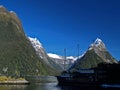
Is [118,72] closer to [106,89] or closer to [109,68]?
[109,68]

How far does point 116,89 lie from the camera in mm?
160125

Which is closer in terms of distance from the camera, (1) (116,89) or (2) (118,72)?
(1) (116,89)

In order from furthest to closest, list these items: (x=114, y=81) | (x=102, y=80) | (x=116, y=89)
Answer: (x=102, y=80) → (x=114, y=81) → (x=116, y=89)

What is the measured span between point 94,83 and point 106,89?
118ft

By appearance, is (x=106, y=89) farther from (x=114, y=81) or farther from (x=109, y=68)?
(x=109, y=68)

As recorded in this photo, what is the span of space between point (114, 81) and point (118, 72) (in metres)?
11.5

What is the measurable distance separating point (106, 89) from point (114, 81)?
37.6 ft

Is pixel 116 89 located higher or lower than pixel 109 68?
lower

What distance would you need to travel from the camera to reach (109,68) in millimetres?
193250

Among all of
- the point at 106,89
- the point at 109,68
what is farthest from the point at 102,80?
the point at 106,89

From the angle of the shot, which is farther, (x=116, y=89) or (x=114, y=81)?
(x=114, y=81)

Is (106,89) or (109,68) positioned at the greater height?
(109,68)

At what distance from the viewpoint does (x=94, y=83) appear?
199 m

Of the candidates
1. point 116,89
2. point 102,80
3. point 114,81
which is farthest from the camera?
point 102,80
